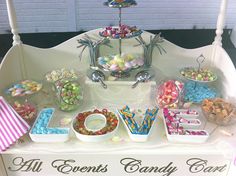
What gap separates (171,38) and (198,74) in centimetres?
82

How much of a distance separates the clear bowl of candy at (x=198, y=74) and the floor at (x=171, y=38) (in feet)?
2.40

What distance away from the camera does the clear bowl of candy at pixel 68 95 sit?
1.11 meters

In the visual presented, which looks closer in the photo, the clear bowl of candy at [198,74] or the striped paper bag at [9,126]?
the striped paper bag at [9,126]

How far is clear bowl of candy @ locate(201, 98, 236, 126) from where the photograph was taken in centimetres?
102

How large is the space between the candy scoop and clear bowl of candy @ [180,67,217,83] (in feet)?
1.23

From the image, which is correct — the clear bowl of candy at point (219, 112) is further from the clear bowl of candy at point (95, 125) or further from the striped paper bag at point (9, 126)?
Answer: the striped paper bag at point (9, 126)

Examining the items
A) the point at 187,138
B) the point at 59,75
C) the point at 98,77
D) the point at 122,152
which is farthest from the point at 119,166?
the point at 59,75

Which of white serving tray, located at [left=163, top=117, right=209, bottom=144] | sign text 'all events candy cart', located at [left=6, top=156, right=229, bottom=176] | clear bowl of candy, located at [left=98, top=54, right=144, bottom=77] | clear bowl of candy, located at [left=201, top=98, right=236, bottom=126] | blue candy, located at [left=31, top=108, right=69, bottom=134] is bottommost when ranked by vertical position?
sign text 'all events candy cart', located at [left=6, top=156, right=229, bottom=176]

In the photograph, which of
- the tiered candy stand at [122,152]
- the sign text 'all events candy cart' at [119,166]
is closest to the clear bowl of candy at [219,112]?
the tiered candy stand at [122,152]

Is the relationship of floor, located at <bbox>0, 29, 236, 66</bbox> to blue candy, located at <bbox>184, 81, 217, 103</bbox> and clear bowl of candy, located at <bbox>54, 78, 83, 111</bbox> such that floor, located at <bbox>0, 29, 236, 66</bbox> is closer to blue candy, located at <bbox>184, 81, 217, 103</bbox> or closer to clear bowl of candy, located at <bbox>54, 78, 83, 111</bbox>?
blue candy, located at <bbox>184, 81, 217, 103</bbox>

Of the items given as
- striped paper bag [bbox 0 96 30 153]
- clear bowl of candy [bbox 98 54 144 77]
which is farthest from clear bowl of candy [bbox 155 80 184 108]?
striped paper bag [bbox 0 96 30 153]

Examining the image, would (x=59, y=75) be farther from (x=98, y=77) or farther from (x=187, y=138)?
(x=187, y=138)

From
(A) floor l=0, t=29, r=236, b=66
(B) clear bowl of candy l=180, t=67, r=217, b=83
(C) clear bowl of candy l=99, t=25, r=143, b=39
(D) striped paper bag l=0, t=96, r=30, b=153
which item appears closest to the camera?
(D) striped paper bag l=0, t=96, r=30, b=153

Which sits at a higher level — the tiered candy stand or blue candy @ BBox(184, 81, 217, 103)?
blue candy @ BBox(184, 81, 217, 103)
